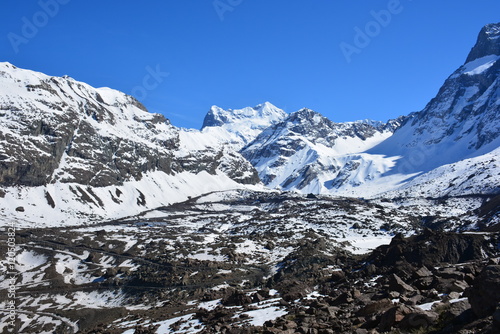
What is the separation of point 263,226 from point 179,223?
44.0 m

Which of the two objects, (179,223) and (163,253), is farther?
(179,223)

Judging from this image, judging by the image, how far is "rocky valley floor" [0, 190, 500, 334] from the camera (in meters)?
22.9

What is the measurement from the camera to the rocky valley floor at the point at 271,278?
901 inches

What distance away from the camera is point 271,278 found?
7100 cm

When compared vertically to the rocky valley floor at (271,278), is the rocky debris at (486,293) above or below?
above

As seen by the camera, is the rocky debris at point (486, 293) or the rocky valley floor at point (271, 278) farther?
the rocky valley floor at point (271, 278)

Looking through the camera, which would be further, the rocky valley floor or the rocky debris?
the rocky valley floor

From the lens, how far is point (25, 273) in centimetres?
8800

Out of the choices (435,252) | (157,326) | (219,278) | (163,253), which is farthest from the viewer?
(163,253)

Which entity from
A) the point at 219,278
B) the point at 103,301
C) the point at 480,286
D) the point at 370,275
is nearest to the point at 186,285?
the point at 219,278

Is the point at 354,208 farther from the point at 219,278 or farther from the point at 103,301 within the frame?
the point at 103,301

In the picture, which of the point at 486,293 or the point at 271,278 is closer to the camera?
the point at 486,293

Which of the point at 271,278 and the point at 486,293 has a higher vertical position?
the point at 486,293

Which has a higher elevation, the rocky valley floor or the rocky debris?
the rocky debris
